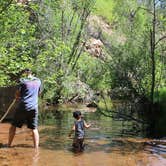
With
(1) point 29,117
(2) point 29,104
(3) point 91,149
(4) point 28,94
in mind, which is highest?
(4) point 28,94

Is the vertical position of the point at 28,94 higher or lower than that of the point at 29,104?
higher

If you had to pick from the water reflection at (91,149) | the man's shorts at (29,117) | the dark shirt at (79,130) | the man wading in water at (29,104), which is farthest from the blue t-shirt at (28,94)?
the dark shirt at (79,130)

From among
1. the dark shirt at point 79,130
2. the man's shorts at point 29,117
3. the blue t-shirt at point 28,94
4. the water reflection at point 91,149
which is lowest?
the water reflection at point 91,149

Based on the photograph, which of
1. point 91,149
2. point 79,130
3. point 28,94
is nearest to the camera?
point 28,94

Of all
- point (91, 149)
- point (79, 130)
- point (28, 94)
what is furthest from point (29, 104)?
point (91, 149)

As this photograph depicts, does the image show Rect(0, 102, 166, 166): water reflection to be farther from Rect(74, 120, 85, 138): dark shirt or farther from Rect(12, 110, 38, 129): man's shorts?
Rect(12, 110, 38, 129): man's shorts

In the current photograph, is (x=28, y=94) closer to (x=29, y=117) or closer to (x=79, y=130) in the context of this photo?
(x=29, y=117)

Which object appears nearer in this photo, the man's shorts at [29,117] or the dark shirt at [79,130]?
the man's shorts at [29,117]

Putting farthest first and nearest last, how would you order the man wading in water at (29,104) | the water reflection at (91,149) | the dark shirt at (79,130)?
the dark shirt at (79,130) → the man wading in water at (29,104) → the water reflection at (91,149)

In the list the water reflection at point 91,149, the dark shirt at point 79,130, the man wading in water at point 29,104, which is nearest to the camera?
the water reflection at point 91,149

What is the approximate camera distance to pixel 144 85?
18.0 m

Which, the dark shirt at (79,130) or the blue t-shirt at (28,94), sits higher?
the blue t-shirt at (28,94)

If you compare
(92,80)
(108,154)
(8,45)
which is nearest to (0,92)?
(8,45)

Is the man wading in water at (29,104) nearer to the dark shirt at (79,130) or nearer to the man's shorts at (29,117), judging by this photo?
the man's shorts at (29,117)
